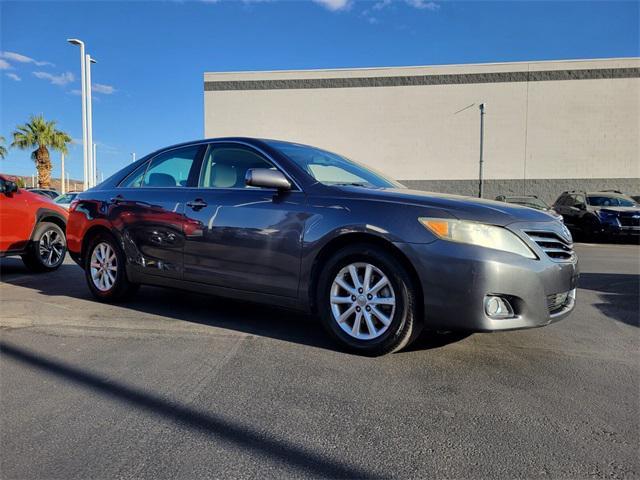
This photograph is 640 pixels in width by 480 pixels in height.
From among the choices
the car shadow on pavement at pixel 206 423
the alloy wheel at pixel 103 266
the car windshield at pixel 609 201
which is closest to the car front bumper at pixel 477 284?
Answer: the car shadow on pavement at pixel 206 423

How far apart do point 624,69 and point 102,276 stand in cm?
2628

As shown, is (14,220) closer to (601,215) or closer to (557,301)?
(557,301)

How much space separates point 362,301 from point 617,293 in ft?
14.3

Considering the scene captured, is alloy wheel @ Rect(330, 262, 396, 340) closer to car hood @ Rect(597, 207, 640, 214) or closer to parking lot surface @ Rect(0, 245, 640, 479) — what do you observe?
parking lot surface @ Rect(0, 245, 640, 479)

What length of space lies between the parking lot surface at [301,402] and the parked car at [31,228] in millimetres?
2955

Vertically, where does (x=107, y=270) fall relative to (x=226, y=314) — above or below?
above

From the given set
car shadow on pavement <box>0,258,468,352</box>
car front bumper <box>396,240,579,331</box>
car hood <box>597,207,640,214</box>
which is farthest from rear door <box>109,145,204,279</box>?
car hood <box>597,207,640,214</box>

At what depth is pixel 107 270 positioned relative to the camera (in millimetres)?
5391

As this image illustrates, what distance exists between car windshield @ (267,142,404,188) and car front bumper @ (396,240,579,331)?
3.53ft

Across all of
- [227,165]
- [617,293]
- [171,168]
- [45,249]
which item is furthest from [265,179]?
[45,249]

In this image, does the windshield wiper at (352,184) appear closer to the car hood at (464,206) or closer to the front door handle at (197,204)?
the car hood at (464,206)

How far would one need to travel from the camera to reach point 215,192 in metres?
4.46

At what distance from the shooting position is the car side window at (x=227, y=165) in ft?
14.6

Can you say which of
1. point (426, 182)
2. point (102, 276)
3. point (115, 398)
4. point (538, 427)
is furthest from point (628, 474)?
point (426, 182)
